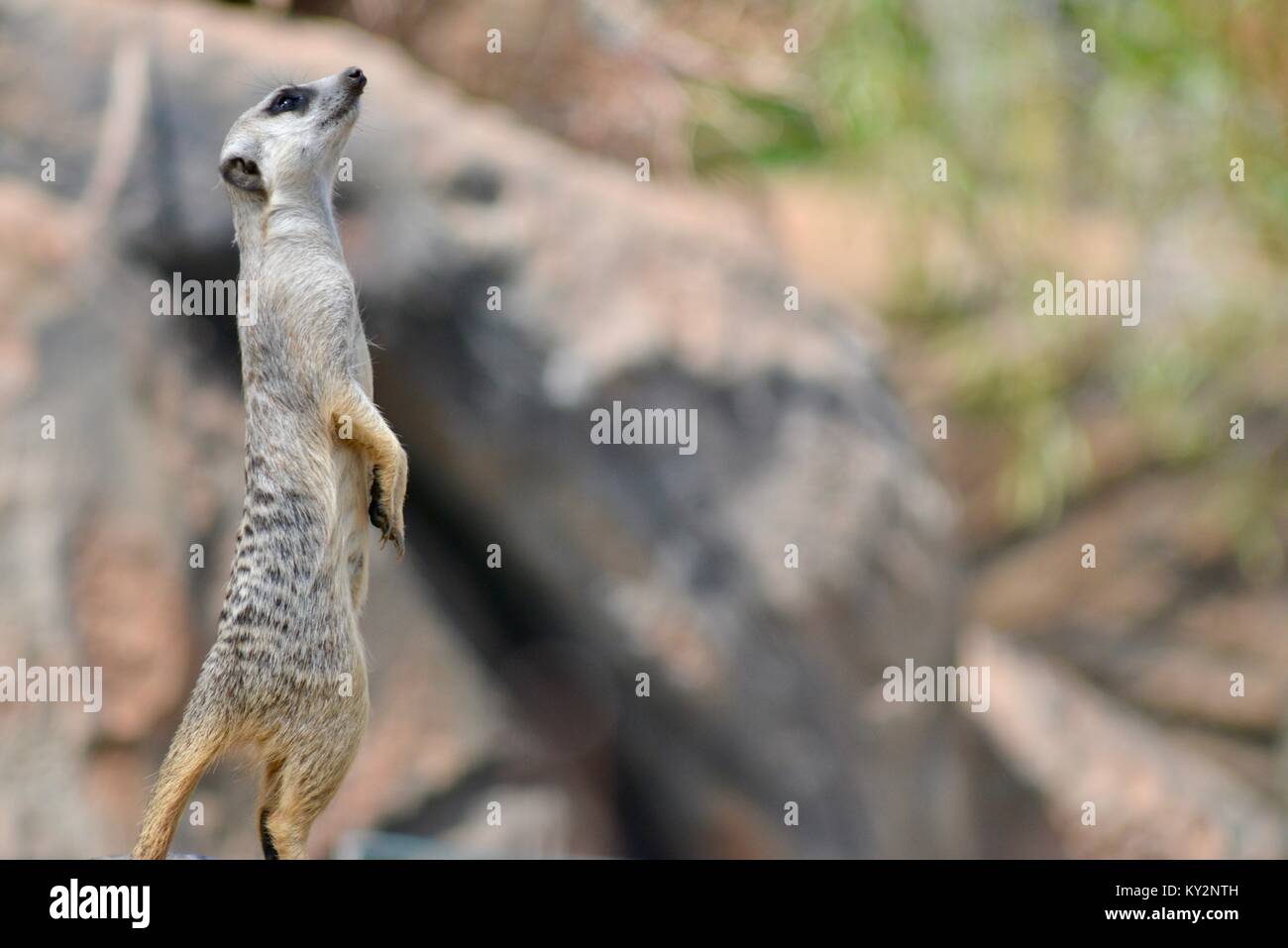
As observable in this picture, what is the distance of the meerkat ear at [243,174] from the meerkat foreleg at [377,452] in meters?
0.19

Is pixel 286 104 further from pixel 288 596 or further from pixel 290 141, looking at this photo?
pixel 288 596

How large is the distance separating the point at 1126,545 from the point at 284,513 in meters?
5.92

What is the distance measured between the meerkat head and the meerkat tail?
442 mm

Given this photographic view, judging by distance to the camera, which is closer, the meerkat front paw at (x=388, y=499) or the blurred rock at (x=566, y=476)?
the meerkat front paw at (x=388, y=499)

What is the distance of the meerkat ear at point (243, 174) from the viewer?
42.5 inches

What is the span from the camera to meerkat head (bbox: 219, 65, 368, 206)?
108cm

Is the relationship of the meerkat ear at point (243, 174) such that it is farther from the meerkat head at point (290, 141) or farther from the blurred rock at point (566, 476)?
the blurred rock at point (566, 476)

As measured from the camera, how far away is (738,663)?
13.4ft

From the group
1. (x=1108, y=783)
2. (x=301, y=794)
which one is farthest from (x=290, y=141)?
(x=1108, y=783)

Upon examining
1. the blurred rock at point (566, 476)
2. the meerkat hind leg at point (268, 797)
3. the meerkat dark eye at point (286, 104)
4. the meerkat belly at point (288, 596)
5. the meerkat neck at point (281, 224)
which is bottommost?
the blurred rock at point (566, 476)

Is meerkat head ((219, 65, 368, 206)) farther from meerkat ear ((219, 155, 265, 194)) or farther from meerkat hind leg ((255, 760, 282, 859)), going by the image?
meerkat hind leg ((255, 760, 282, 859))

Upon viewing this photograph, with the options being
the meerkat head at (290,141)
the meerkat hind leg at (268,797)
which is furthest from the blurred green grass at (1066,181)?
the meerkat hind leg at (268,797)

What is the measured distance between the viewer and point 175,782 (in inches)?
42.4
